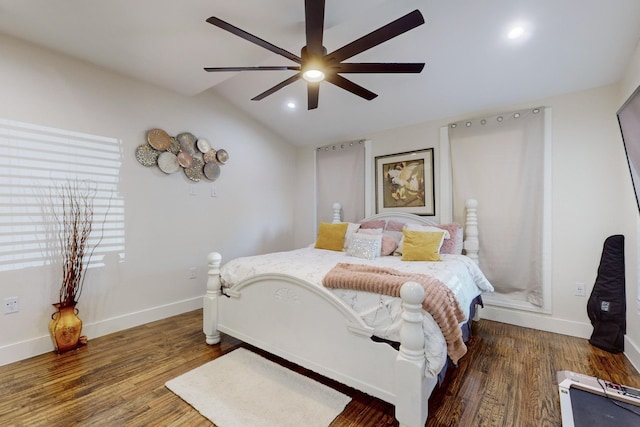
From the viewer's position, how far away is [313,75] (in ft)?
6.57

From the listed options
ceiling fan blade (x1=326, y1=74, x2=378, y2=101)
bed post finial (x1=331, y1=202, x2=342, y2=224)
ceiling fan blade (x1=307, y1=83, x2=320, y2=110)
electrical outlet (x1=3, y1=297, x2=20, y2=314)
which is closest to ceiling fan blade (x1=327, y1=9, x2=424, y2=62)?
ceiling fan blade (x1=326, y1=74, x2=378, y2=101)

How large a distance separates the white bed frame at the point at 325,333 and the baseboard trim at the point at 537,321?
72.7 inches

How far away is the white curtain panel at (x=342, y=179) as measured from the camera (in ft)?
12.9

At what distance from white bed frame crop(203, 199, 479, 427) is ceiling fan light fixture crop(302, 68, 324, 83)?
144cm

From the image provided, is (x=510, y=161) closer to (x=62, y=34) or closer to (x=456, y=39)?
(x=456, y=39)

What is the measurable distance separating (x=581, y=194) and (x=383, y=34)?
2.40 meters

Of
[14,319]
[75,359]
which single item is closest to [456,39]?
[75,359]

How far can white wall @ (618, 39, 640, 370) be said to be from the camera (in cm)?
204

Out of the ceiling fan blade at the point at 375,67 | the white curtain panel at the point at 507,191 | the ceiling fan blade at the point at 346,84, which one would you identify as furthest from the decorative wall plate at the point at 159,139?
the white curtain panel at the point at 507,191

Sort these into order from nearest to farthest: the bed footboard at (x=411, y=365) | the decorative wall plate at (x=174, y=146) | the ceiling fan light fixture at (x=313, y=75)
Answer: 1. the bed footboard at (x=411, y=365)
2. the ceiling fan light fixture at (x=313, y=75)
3. the decorative wall plate at (x=174, y=146)

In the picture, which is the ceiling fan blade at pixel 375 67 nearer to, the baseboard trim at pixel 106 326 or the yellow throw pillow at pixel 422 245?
Result: the yellow throw pillow at pixel 422 245

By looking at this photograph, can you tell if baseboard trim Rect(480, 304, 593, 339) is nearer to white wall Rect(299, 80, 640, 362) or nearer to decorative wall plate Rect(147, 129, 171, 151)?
white wall Rect(299, 80, 640, 362)

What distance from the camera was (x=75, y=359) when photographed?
7.14 ft

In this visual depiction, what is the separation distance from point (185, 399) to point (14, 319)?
1.66m
